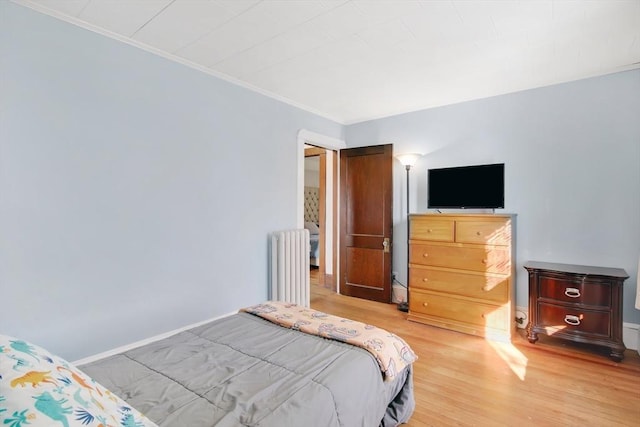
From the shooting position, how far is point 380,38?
2.31 metres

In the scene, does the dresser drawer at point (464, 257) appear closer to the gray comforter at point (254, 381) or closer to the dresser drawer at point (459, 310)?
the dresser drawer at point (459, 310)

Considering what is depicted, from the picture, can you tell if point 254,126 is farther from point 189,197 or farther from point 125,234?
point 125,234

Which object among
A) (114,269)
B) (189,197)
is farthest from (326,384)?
(189,197)

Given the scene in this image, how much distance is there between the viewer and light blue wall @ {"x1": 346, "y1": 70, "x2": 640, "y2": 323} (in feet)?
9.23

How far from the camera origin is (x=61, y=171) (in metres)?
2.07

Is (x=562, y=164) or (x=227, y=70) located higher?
(x=227, y=70)

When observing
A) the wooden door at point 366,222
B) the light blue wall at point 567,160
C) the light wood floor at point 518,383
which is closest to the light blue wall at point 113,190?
the wooden door at point 366,222

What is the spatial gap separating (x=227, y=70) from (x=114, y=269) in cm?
194

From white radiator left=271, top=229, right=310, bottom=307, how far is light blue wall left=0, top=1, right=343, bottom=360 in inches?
10.5

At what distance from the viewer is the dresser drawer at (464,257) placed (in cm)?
301

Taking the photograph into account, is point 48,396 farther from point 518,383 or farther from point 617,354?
point 617,354

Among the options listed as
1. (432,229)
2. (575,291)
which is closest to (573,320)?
(575,291)

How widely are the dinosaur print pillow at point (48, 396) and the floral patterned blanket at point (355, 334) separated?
105 centimetres

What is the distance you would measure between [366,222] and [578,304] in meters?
2.36
